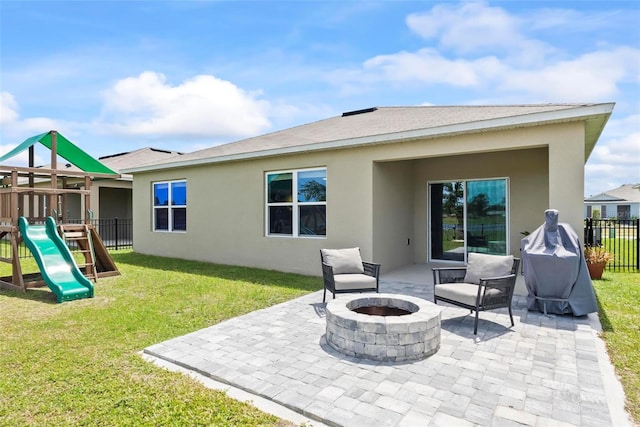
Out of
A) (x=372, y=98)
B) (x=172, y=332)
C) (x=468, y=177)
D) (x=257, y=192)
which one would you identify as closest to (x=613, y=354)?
(x=172, y=332)

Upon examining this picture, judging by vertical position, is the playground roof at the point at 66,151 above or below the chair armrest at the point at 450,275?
above

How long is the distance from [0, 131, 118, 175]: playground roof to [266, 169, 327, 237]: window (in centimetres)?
427

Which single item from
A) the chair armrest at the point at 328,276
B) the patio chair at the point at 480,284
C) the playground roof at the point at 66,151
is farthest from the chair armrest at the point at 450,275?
the playground roof at the point at 66,151

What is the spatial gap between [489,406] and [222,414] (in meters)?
2.13

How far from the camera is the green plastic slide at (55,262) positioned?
6.62 m

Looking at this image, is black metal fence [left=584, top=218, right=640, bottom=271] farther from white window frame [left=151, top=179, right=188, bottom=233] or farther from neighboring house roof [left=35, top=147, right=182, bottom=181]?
neighboring house roof [left=35, top=147, right=182, bottom=181]

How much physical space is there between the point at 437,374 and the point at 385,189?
567 cm

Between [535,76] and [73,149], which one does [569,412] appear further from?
[73,149]

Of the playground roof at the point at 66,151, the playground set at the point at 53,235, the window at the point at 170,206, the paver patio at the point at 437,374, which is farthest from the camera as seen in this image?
the window at the point at 170,206

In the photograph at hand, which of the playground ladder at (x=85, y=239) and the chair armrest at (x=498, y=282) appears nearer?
the chair armrest at (x=498, y=282)

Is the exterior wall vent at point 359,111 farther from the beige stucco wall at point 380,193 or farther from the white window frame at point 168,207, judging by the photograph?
the white window frame at point 168,207

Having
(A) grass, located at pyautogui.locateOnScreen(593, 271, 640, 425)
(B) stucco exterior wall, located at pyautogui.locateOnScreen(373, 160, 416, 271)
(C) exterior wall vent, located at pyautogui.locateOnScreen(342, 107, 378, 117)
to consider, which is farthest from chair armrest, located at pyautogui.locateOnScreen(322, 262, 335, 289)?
(C) exterior wall vent, located at pyautogui.locateOnScreen(342, 107, 378, 117)

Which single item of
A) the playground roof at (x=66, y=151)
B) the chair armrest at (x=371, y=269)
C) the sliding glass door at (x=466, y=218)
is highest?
the playground roof at (x=66, y=151)

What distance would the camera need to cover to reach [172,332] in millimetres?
4773
